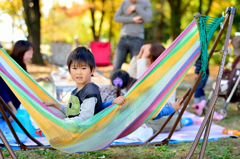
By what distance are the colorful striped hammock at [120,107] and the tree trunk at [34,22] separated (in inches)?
342

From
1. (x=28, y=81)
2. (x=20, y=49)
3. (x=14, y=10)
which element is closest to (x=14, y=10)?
(x=14, y=10)

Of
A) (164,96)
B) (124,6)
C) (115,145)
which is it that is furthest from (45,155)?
(124,6)

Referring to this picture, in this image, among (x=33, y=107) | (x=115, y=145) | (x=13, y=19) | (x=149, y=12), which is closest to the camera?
(x=33, y=107)

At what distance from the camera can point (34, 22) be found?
10.4m

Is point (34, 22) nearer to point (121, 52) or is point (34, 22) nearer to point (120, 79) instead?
point (121, 52)

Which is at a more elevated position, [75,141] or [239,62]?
[239,62]

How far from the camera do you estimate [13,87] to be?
1.82m

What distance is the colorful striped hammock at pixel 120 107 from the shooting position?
1.75 meters

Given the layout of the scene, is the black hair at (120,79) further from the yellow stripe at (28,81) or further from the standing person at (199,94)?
the standing person at (199,94)

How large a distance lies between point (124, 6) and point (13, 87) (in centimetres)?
292

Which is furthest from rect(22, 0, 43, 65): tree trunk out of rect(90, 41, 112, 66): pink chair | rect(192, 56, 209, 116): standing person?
rect(192, 56, 209, 116): standing person

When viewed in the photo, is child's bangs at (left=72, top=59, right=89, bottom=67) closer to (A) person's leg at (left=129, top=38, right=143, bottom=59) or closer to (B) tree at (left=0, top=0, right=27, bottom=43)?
(A) person's leg at (left=129, top=38, right=143, bottom=59)

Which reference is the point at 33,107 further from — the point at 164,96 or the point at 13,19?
the point at 13,19

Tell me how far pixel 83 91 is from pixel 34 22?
30.1 feet
